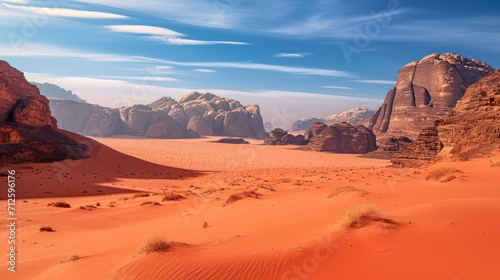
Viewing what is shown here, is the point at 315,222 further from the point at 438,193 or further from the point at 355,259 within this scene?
the point at 438,193

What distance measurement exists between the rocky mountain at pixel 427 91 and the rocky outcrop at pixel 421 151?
47894 millimetres

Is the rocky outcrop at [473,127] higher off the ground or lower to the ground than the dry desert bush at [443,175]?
higher

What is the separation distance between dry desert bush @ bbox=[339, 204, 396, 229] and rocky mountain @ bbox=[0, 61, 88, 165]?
28930mm

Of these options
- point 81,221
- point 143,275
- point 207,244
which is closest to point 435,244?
point 207,244

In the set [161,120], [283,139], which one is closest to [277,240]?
[283,139]

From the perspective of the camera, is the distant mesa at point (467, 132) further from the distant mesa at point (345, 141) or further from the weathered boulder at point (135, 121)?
the weathered boulder at point (135, 121)

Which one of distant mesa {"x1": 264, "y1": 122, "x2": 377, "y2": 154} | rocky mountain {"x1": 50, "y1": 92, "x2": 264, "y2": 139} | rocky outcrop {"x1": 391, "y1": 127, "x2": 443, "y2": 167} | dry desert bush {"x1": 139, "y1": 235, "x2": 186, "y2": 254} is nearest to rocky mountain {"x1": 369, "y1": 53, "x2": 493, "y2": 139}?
distant mesa {"x1": 264, "y1": 122, "x2": 377, "y2": 154}

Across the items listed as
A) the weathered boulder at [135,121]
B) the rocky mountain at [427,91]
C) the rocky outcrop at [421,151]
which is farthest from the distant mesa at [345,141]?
the weathered boulder at [135,121]

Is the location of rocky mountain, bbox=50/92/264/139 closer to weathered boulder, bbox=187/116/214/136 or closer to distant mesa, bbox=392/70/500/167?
weathered boulder, bbox=187/116/214/136

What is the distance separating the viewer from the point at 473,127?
25266mm

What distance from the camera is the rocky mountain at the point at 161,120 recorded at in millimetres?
109750

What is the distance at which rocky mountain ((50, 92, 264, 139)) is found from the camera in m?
110

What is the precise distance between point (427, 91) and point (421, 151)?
64010 mm

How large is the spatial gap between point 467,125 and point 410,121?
64077 millimetres
